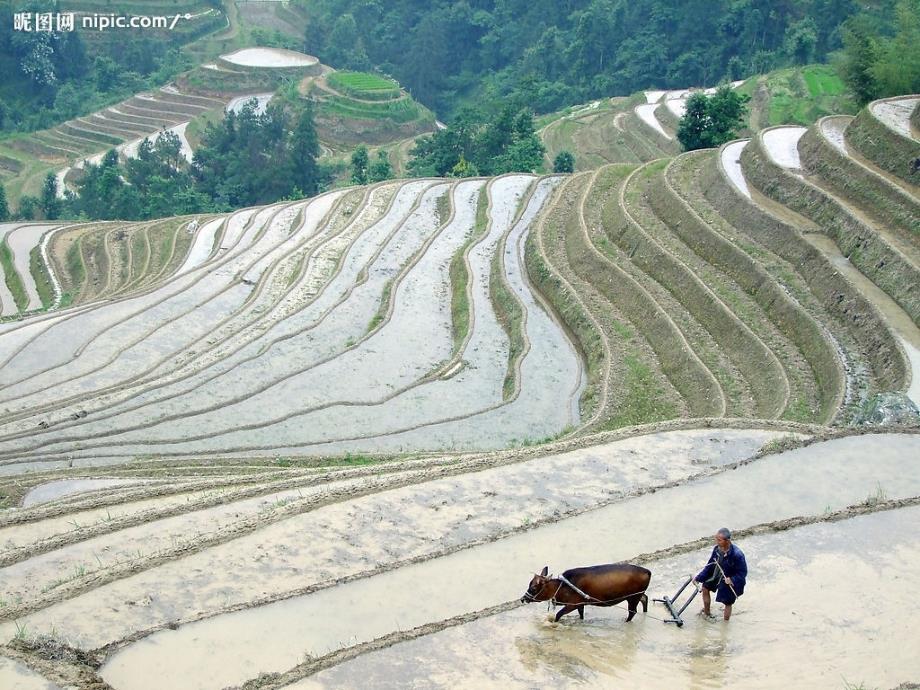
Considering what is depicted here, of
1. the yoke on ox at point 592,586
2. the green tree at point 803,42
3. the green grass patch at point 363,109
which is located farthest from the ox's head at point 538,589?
the green grass patch at point 363,109

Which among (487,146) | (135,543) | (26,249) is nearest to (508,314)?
(135,543)

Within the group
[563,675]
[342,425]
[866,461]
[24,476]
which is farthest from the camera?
[342,425]

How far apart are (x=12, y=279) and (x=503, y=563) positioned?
30.6 meters

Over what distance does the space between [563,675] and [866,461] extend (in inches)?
236

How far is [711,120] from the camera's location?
3291 centimetres

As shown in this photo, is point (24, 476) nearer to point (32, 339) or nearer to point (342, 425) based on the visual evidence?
point (342, 425)

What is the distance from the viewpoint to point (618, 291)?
844 inches

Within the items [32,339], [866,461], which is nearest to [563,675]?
[866,461]

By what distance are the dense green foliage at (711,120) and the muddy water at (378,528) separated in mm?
22492

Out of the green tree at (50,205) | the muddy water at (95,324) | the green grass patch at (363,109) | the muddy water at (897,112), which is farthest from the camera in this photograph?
the green grass patch at (363,109)

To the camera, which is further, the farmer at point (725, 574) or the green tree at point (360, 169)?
the green tree at point (360, 169)

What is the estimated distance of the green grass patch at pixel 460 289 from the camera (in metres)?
21.9

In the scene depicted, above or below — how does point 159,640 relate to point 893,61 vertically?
below

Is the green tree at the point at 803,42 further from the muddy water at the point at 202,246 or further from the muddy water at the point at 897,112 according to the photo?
the muddy water at the point at 202,246
